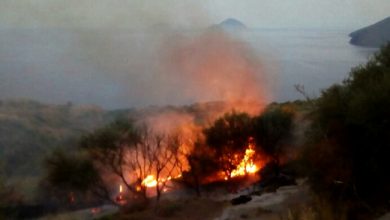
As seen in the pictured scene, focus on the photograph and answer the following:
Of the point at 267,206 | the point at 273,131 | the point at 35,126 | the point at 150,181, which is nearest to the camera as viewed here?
the point at 267,206

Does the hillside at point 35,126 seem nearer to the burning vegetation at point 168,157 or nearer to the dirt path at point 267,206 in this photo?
the burning vegetation at point 168,157

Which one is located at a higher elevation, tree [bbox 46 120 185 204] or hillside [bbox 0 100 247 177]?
hillside [bbox 0 100 247 177]

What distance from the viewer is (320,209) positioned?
1080 centimetres

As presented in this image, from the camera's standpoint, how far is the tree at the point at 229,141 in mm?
31234

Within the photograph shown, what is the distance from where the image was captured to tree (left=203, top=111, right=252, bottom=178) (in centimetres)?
3123

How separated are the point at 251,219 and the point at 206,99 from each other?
3059 centimetres

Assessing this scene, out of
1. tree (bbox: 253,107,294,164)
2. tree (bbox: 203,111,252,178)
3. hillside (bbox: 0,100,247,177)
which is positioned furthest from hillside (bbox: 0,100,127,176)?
tree (bbox: 253,107,294,164)

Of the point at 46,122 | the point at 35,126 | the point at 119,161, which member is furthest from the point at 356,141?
the point at 46,122

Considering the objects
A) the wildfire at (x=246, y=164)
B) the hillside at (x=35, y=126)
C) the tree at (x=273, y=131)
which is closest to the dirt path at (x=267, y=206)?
the wildfire at (x=246, y=164)

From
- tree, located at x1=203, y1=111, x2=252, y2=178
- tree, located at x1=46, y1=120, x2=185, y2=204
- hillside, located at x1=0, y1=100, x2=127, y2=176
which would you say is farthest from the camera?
hillside, located at x1=0, y1=100, x2=127, y2=176

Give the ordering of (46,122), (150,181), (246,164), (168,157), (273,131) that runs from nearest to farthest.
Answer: (150,181) < (273,131) < (246,164) < (168,157) < (46,122)

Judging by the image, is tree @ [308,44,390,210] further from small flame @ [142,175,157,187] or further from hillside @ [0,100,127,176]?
hillside @ [0,100,127,176]

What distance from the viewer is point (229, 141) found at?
3133 cm

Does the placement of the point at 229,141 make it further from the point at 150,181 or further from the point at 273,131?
the point at 150,181
